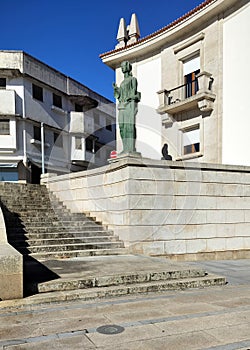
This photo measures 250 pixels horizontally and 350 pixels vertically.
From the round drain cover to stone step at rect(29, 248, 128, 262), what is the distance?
12.8 feet

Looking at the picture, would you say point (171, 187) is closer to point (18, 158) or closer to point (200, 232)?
point (200, 232)

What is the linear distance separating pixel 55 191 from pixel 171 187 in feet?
20.0

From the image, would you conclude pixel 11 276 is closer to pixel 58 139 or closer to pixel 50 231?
pixel 50 231

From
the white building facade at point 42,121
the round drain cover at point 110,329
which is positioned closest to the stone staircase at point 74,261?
the round drain cover at point 110,329

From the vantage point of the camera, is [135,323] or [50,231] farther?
[50,231]

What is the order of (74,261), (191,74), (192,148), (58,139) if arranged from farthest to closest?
1. (58,139)
2. (191,74)
3. (192,148)
4. (74,261)

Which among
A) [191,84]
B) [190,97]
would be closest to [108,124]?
[191,84]

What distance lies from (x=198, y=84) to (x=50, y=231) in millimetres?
9970

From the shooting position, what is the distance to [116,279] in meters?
5.45

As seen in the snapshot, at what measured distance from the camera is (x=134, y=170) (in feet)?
29.2

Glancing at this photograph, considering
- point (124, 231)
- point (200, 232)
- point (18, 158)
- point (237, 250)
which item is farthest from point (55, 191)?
point (18, 158)

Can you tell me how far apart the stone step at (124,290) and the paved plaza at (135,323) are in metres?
0.13

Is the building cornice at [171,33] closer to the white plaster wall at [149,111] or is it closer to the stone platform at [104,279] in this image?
the white plaster wall at [149,111]

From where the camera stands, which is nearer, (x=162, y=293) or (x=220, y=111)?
(x=162, y=293)
